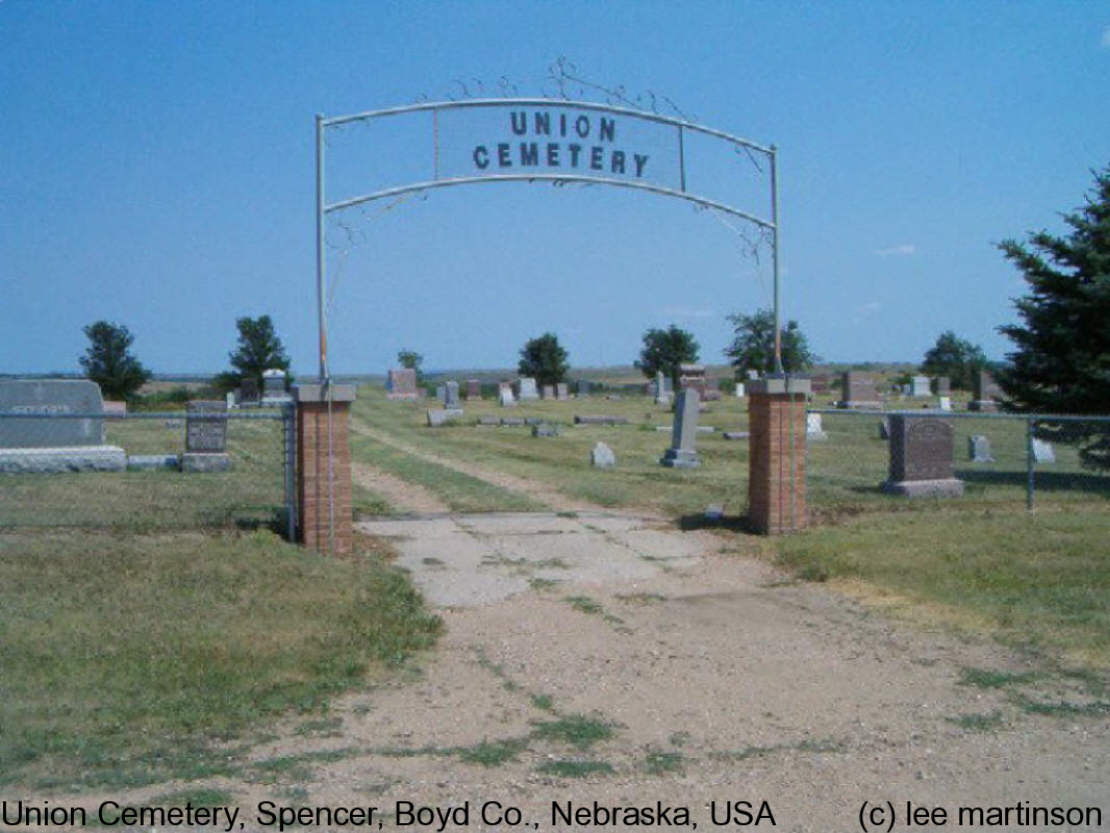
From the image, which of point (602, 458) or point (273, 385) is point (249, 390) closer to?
point (273, 385)

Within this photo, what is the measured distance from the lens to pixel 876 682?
692cm

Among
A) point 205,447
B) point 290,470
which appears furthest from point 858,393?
point 290,470

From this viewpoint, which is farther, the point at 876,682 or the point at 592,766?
the point at 876,682

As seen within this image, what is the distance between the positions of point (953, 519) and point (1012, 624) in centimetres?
513

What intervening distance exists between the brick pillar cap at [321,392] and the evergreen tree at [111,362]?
1334 inches

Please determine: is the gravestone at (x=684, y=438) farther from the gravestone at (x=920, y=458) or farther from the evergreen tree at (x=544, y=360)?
the evergreen tree at (x=544, y=360)

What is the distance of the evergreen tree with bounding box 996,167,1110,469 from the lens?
58.0ft

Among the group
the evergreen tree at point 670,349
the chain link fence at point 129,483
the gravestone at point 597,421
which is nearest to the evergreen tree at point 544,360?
the evergreen tree at point 670,349

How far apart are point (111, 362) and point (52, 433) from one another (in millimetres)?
26230

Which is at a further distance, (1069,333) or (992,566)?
(1069,333)

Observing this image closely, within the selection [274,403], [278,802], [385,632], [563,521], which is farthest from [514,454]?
[278,802]

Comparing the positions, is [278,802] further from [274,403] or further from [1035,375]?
[274,403]

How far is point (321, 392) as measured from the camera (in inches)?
422

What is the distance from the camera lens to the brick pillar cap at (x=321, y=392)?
420 inches
